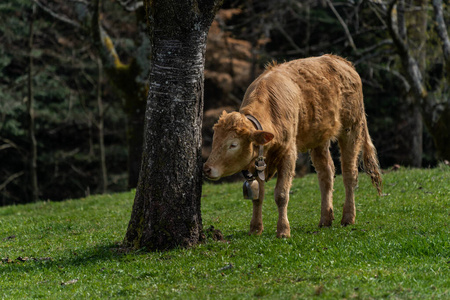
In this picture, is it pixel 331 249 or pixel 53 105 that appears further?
pixel 53 105

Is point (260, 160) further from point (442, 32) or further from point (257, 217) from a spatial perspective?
point (442, 32)

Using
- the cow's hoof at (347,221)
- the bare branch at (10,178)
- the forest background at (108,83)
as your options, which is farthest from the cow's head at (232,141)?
the bare branch at (10,178)

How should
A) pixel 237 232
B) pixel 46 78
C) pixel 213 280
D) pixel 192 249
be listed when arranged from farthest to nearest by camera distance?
pixel 46 78 < pixel 237 232 < pixel 192 249 < pixel 213 280

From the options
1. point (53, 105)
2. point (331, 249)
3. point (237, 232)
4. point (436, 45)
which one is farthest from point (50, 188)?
A: point (331, 249)

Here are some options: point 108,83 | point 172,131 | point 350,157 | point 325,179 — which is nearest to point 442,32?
point 350,157

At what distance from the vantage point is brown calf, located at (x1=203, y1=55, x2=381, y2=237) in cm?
845

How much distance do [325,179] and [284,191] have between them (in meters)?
1.69

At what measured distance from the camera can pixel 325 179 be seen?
34.5 feet

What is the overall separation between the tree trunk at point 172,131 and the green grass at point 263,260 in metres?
0.43

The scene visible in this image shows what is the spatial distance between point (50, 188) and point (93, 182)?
2579 mm

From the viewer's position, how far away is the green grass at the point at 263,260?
6.53 meters

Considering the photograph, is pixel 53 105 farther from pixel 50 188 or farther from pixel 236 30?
pixel 236 30

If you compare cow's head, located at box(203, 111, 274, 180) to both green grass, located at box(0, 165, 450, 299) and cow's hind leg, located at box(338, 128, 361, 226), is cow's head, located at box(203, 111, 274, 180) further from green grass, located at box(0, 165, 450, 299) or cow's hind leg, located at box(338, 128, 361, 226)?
cow's hind leg, located at box(338, 128, 361, 226)

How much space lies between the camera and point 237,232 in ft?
32.7
